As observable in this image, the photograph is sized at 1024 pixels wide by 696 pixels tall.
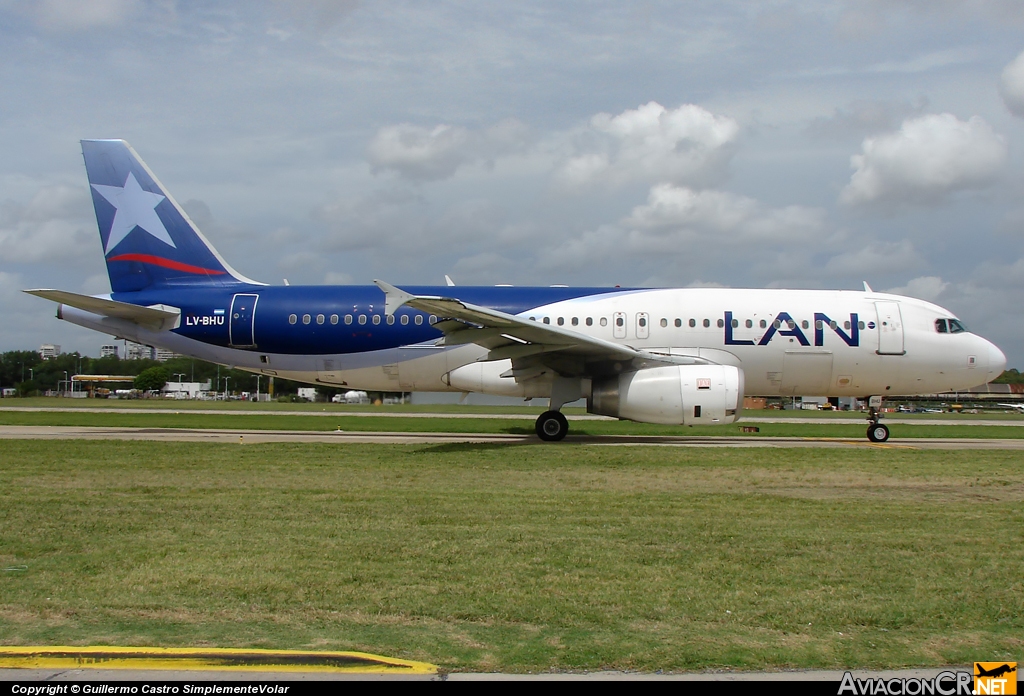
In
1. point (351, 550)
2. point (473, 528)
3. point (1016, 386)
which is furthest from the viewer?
point (1016, 386)

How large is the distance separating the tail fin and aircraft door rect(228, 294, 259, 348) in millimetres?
1193

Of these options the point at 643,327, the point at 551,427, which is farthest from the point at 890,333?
the point at 551,427

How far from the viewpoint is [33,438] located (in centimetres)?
1692

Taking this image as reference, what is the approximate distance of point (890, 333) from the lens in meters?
19.6

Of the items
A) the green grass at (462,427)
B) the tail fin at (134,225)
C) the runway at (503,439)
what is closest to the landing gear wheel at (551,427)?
the runway at (503,439)

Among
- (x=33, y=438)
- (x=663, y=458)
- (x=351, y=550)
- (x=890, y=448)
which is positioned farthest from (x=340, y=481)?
(x=890, y=448)

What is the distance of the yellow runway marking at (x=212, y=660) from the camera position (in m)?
4.15

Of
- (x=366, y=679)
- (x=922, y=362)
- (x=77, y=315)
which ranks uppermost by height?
(x=77, y=315)

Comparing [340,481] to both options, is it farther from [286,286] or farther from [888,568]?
[286,286]

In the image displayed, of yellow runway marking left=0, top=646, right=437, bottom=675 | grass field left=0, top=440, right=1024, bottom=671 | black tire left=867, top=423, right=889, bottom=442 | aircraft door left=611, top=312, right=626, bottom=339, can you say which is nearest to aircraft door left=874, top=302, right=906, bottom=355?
black tire left=867, top=423, right=889, bottom=442

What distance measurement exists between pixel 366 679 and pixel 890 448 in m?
15.1

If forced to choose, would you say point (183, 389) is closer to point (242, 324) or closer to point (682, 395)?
point (242, 324)

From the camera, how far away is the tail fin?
66.9ft

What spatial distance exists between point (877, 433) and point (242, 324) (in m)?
14.8
